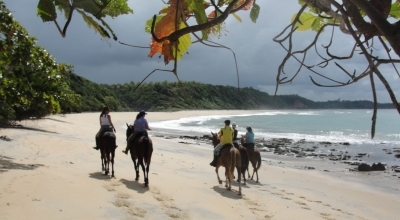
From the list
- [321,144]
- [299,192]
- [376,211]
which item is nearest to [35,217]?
[299,192]

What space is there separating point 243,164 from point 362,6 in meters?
8.17

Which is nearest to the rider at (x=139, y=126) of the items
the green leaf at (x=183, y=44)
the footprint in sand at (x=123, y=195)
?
the footprint in sand at (x=123, y=195)

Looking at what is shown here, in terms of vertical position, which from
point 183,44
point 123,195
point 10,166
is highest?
point 183,44

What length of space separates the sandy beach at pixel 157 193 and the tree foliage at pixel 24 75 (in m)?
1.96

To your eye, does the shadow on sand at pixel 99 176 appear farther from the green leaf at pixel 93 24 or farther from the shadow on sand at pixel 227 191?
the green leaf at pixel 93 24

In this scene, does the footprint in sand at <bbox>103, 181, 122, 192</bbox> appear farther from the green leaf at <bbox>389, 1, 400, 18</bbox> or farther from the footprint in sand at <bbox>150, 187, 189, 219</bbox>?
the green leaf at <bbox>389, 1, 400, 18</bbox>

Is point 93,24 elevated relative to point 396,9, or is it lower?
lower

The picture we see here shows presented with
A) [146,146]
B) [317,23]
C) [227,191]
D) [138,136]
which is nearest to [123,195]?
[146,146]

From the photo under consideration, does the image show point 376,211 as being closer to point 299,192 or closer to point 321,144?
point 299,192

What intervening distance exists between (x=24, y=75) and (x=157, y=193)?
29.9ft

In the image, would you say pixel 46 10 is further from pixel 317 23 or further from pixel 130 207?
pixel 130 207

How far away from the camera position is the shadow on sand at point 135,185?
734 cm

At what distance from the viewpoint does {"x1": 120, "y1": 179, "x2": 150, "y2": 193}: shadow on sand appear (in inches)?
289

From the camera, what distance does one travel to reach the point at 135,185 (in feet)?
25.4
